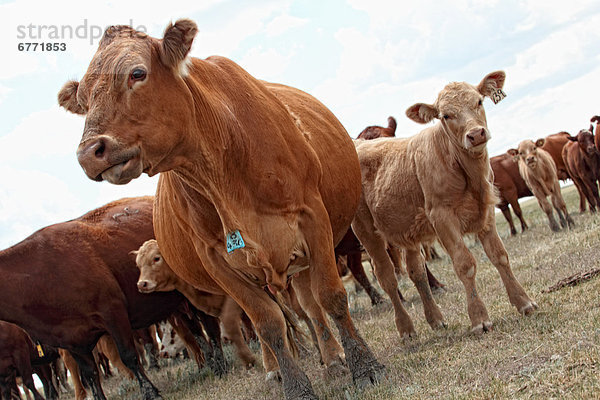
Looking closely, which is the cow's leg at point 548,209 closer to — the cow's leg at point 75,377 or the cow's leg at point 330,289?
the cow's leg at point 75,377

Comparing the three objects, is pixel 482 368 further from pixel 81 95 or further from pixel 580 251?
pixel 580 251

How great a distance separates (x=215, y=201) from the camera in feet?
16.1

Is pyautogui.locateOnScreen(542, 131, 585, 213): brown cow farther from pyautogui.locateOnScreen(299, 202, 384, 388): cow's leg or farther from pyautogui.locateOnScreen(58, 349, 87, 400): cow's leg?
pyautogui.locateOnScreen(299, 202, 384, 388): cow's leg

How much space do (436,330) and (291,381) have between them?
2.47 m

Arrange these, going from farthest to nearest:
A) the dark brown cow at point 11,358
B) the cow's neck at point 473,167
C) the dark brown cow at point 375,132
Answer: the dark brown cow at point 375,132
the dark brown cow at point 11,358
the cow's neck at point 473,167

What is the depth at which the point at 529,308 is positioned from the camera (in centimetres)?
620

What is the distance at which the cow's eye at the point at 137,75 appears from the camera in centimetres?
426

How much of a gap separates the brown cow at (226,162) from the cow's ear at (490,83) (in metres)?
2.25

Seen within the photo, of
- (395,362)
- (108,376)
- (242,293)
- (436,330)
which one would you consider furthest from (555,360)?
(108,376)

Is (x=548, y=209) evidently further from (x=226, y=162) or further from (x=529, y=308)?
(x=226, y=162)

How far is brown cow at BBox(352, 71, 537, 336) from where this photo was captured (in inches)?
254

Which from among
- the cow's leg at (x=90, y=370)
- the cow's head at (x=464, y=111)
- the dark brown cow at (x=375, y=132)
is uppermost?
the dark brown cow at (x=375, y=132)

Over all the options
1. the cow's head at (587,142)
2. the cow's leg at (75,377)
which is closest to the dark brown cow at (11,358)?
the cow's leg at (75,377)

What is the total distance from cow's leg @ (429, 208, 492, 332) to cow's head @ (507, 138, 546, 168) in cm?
1012
